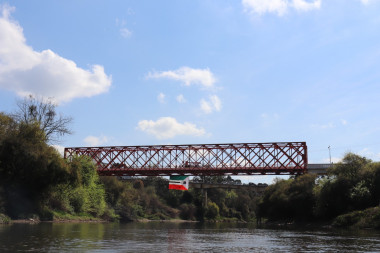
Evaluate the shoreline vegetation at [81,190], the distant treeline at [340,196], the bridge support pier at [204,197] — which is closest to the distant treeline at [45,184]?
the shoreline vegetation at [81,190]

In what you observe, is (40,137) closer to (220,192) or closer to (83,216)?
(83,216)

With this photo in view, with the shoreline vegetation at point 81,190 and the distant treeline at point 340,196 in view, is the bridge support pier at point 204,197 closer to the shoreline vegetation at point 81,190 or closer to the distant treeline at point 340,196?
the shoreline vegetation at point 81,190

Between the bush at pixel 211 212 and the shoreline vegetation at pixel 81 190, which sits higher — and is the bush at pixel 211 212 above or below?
below

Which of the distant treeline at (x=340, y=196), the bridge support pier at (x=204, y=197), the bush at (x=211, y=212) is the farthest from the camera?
the bridge support pier at (x=204, y=197)

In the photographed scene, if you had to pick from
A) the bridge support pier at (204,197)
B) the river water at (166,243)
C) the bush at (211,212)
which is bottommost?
the bush at (211,212)

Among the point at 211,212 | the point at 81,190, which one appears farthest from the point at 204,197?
the point at 81,190

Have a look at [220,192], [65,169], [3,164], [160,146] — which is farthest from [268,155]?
[220,192]

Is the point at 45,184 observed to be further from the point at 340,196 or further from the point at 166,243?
the point at 340,196

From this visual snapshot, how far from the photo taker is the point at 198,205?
423 feet

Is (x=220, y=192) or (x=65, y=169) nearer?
(x=65, y=169)

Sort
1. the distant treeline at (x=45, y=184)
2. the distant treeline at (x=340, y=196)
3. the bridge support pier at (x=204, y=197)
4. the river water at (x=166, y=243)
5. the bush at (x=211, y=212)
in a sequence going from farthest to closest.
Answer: the bridge support pier at (x=204, y=197)
the bush at (x=211, y=212)
the distant treeline at (x=340, y=196)
the distant treeline at (x=45, y=184)
the river water at (x=166, y=243)

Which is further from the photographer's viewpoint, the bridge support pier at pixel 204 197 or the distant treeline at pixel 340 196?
the bridge support pier at pixel 204 197

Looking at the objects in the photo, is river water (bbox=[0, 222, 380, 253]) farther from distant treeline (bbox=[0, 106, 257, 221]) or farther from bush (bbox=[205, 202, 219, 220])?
bush (bbox=[205, 202, 219, 220])

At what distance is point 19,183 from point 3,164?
11.2 feet
